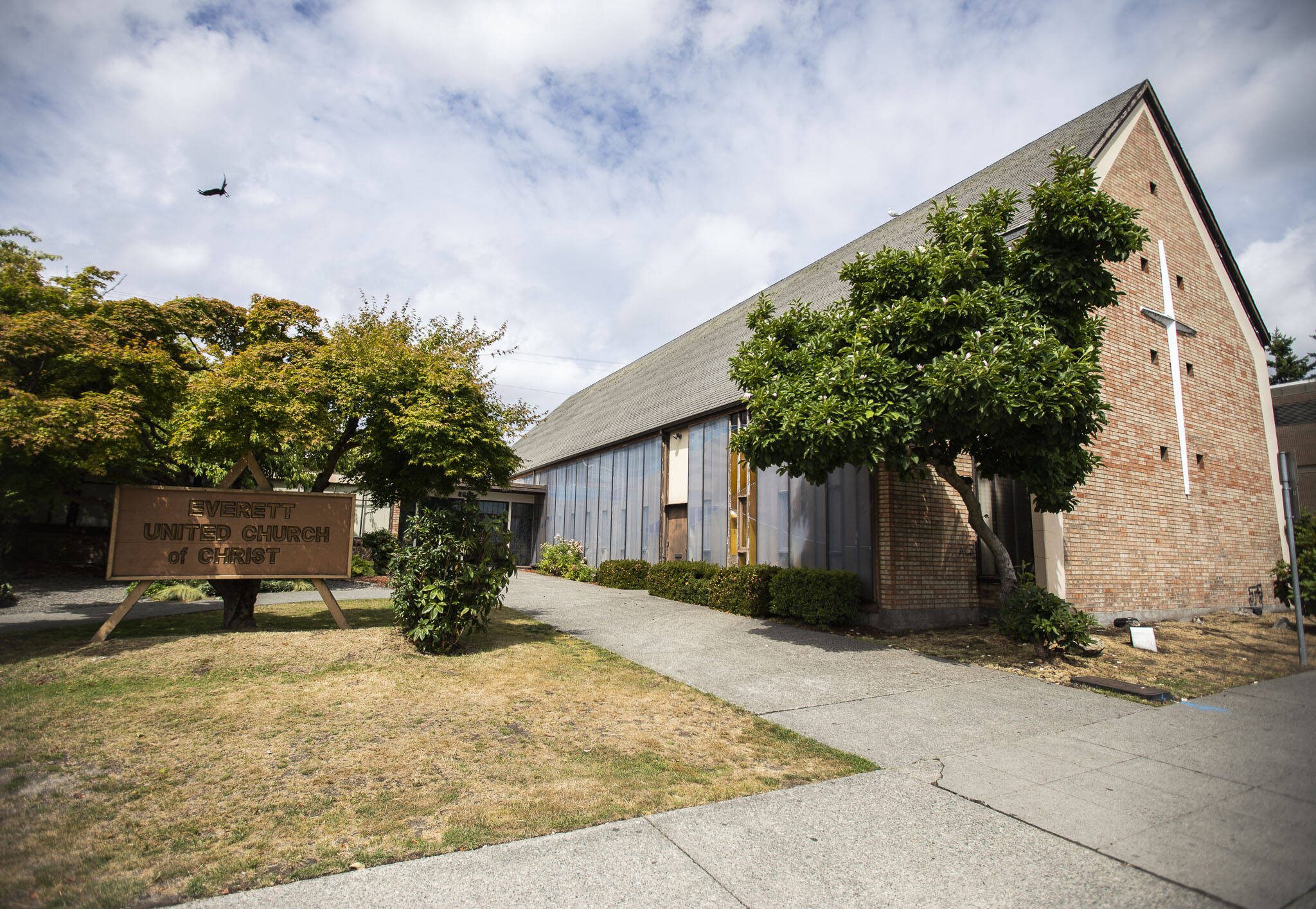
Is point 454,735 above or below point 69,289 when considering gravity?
below

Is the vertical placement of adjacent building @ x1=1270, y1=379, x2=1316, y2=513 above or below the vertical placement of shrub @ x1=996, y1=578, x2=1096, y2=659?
above

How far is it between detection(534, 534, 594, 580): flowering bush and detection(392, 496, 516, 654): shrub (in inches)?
495

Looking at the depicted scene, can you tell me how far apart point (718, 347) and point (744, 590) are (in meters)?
10.3

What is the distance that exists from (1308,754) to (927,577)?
19.9ft

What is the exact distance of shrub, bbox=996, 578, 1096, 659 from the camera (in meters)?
8.94

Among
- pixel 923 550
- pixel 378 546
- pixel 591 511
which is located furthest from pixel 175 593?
pixel 923 550

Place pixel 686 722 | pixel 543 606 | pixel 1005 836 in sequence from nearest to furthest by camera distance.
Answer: pixel 1005 836 → pixel 686 722 → pixel 543 606

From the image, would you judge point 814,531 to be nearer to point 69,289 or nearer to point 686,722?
point 686,722

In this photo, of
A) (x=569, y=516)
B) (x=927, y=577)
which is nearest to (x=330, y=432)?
(x=927, y=577)

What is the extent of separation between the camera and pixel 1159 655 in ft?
32.0

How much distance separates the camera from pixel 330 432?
909 cm

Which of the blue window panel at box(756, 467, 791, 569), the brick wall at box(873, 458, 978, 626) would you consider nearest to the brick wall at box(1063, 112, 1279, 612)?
the brick wall at box(873, 458, 978, 626)

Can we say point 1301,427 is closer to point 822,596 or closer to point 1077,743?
point 822,596

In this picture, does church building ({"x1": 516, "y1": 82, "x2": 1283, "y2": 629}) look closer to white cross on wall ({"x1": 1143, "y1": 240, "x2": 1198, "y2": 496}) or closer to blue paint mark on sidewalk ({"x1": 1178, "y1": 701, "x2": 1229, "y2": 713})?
white cross on wall ({"x1": 1143, "y1": 240, "x2": 1198, "y2": 496})
